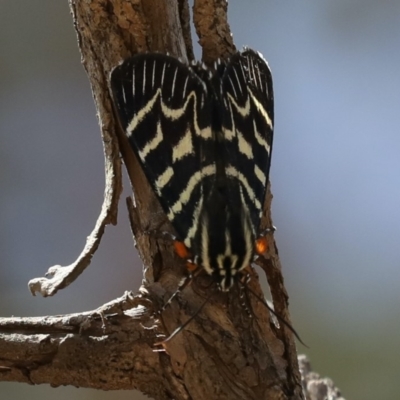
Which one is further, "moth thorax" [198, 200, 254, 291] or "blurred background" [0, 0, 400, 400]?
"blurred background" [0, 0, 400, 400]

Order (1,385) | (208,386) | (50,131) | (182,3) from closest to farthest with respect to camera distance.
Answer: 1. (208,386)
2. (182,3)
3. (1,385)
4. (50,131)

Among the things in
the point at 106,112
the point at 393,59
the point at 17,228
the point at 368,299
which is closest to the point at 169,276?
the point at 106,112

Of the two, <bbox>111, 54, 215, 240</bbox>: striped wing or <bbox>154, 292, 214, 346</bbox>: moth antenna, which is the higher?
<bbox>111, 54, 215, 240</bbox>: striped wing

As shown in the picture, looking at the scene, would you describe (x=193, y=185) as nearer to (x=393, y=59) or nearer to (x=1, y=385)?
(x=1, y=385)

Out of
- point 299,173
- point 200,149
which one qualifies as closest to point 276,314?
point 200,149

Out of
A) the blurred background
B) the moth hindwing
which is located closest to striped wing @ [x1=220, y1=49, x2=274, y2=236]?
the moth hindwing

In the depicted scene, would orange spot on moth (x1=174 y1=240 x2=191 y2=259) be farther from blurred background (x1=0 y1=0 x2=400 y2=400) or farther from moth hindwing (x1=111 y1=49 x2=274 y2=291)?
blurred background (x1=0 y1=0 x2=400 y2=400)

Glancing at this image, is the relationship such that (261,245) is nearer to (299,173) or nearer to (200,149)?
(200,149)
